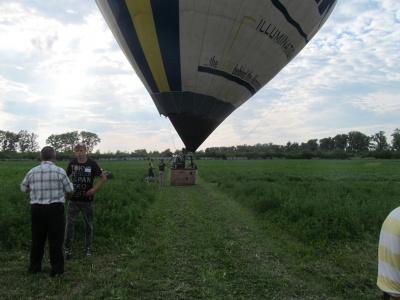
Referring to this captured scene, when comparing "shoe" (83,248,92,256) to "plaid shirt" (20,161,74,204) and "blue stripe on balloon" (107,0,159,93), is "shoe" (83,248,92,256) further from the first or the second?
"blue stripe on balloon" (107,0,159,93)

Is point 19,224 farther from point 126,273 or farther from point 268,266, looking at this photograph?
point 268,266

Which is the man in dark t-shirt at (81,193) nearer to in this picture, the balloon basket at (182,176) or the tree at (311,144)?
the balloon basket at (182,176)

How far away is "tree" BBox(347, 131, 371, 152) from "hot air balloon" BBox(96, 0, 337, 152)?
132 metres

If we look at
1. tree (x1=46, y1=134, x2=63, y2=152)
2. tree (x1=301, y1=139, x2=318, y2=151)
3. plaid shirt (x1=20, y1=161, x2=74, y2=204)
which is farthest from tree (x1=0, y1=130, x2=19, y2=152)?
plaid shirt (x1=20, y1=161, x2=74, y2=204)

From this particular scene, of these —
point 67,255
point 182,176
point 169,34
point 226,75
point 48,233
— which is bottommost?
point 67,255

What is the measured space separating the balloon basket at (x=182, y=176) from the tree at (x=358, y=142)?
126680mm

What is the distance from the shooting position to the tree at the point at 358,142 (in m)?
132

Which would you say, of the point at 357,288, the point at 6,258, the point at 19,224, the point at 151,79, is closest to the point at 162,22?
the point at 151,79

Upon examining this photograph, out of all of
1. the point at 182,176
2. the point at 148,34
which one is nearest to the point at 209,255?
the point at 148,34

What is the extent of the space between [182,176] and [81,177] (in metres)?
13.4

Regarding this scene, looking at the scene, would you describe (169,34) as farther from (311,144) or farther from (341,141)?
(341,141)

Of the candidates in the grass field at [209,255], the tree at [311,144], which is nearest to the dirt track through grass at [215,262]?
the grass field at [209,255]

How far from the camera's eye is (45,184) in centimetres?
505

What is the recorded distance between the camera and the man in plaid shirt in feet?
16.5
